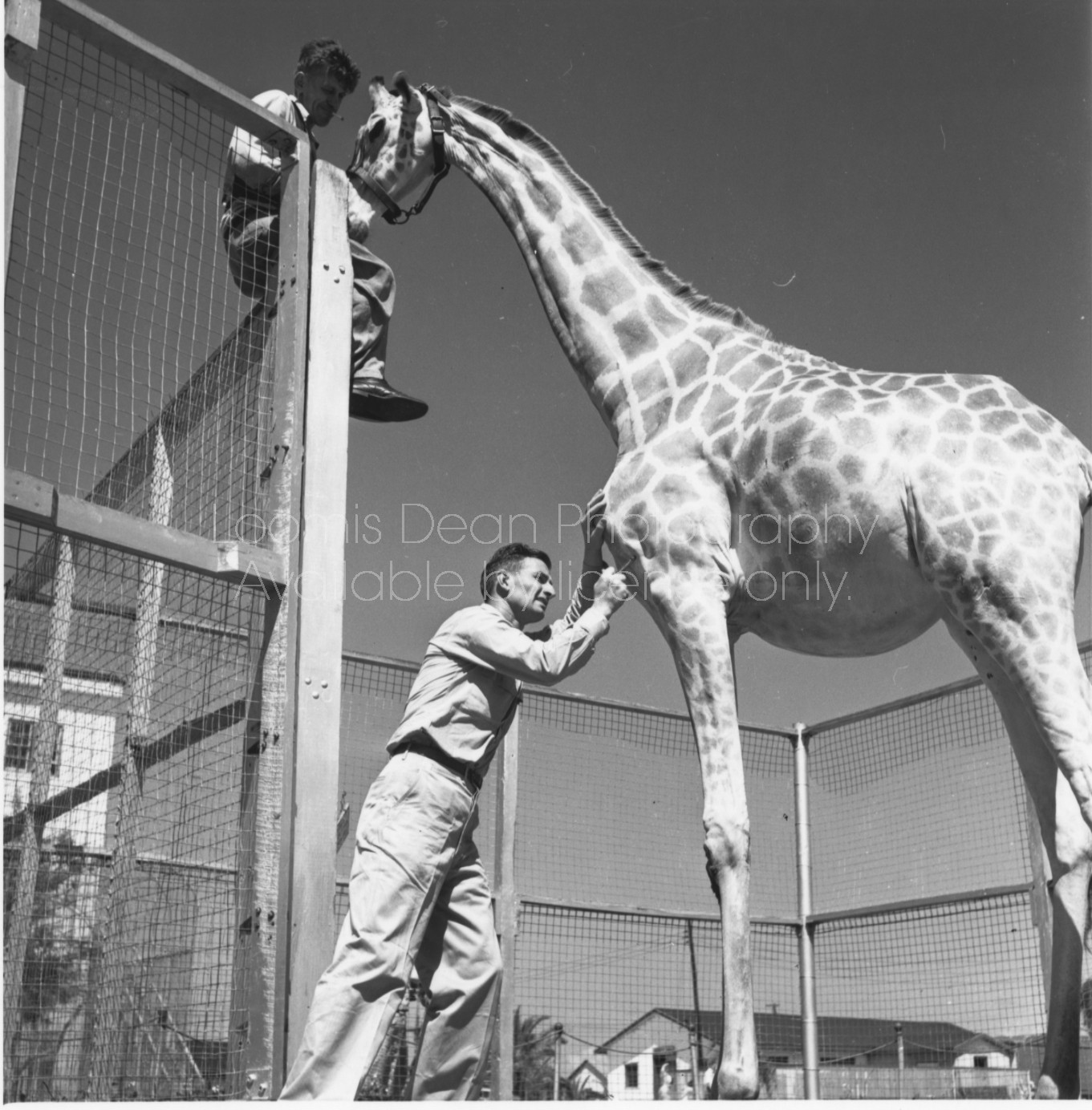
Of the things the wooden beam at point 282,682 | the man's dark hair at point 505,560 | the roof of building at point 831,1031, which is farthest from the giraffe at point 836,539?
the roof of building at point 831,1031

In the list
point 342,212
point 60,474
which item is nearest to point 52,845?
point 60,474

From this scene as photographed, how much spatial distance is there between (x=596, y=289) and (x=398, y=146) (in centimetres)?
106

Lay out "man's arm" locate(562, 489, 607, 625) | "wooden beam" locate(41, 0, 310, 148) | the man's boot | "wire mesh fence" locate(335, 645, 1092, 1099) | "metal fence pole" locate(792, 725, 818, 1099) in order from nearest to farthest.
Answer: "wooden beam" locate(41, 0, 310, 148) < "man's arm" locate(562, 489, 607, 625) < the man's boot < "wire mesh fence" locate(335, 645, 1092, 1099) < "metal fence pole" locate(792, 725, 818, 1099)

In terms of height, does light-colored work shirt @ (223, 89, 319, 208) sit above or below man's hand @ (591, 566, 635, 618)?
above

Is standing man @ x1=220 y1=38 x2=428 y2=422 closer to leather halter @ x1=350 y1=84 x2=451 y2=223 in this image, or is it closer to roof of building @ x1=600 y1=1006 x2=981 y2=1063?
leather halter @ x1=350 y1=84 x2=451 y2=223

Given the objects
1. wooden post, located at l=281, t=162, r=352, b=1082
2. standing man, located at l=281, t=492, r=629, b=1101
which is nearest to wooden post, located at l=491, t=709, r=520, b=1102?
standing man, located at l=281, t=492, r=629, b=1101

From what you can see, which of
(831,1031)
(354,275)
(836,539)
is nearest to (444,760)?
(836,539)

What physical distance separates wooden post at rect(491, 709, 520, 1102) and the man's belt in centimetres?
245

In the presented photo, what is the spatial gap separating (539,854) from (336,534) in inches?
137

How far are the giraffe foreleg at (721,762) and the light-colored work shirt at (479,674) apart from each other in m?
0.33

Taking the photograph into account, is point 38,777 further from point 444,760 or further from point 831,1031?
point 831,1031

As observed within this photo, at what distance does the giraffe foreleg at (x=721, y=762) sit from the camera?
402 cm

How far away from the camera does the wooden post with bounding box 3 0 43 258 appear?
3.45 m

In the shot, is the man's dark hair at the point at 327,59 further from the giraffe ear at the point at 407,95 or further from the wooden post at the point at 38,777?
the wooden post at the point at 38,777
